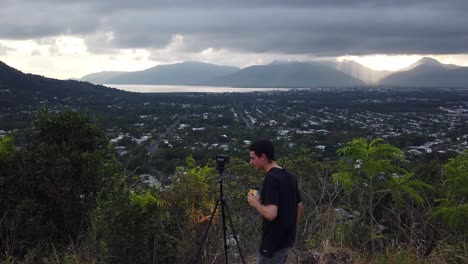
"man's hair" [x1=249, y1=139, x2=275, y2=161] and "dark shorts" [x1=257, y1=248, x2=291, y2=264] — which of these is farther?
"dark shorts" [x1=257, y1=248, x2=291, y2=264]

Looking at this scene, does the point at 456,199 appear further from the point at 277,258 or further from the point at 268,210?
the point at 268,210

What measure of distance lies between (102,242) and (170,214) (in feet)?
2.33

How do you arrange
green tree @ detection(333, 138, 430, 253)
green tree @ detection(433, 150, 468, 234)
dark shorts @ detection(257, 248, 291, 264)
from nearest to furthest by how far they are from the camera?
1. dark shorts @ detection(257, 248, 291, 264)
2. green tree @ detection(433, 150, 468, 234)
3. green tree @ detection(333, 138, 430, 253)

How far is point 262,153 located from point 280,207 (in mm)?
396

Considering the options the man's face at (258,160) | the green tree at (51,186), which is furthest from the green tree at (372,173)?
the green tree at (51,186)

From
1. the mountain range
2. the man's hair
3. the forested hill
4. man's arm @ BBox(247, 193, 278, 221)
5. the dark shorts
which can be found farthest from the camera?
the forested hill

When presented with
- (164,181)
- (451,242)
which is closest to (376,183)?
(451,242)

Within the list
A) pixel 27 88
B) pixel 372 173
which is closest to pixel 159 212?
pixel 372 173

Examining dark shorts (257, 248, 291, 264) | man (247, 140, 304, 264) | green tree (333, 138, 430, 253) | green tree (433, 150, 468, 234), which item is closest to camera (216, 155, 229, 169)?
man (247, 140, 304, 264)

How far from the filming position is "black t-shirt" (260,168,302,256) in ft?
10.0

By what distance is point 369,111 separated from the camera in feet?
245

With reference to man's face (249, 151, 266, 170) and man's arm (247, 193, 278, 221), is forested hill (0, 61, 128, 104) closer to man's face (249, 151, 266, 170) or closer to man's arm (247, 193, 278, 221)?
man's face (249, 151, 266, 170)

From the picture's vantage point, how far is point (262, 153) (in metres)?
3.13

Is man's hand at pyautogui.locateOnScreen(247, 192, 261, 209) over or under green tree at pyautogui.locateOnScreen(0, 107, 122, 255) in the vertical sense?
over
